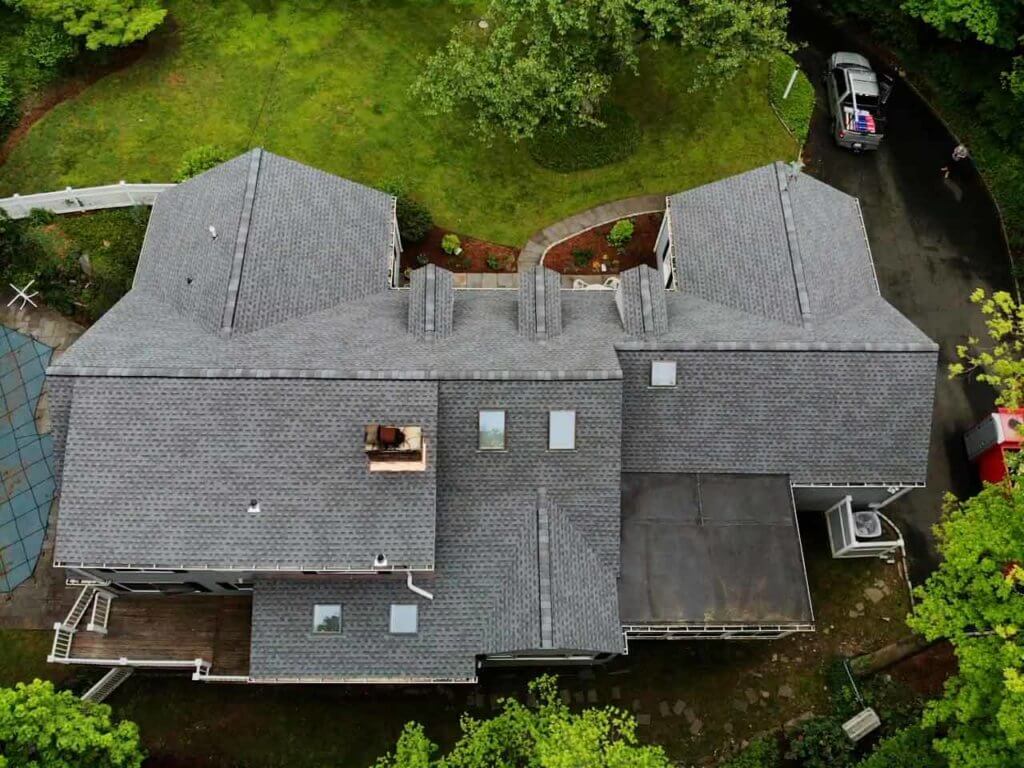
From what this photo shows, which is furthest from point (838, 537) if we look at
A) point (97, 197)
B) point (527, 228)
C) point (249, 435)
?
point (97, 197)

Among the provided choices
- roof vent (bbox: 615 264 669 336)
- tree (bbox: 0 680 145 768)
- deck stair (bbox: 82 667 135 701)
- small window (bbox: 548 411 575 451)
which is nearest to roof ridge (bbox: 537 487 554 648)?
small window (bbox: 548 411 575 451)

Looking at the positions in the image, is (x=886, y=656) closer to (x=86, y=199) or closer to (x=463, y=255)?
(x=463, y=255)

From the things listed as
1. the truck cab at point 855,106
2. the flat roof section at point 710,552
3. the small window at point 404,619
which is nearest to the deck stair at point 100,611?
the small window at point 404,619

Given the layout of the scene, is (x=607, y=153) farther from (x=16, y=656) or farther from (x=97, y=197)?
(x=16, y=656)

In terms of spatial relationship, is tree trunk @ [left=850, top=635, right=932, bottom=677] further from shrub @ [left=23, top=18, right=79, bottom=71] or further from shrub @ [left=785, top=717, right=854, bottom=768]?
shrub @ [left=23, top=18, right=79, bottom=71]

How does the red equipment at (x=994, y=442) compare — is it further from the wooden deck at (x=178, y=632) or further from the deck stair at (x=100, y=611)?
the deck stair at (x=100, y=611)
